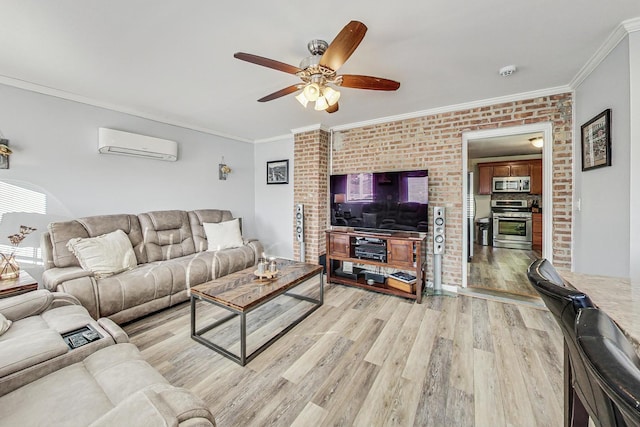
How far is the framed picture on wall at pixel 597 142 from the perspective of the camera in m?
1.91

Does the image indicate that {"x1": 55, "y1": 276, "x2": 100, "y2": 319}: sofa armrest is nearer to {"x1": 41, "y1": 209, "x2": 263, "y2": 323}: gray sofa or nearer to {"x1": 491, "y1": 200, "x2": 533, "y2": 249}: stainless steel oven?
{"x1": 41, "y1": 209, "x2": 263, "y2": 323}: gray sofa

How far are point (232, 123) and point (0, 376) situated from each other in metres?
3.55

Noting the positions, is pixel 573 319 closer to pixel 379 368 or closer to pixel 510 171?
pixel 379 368

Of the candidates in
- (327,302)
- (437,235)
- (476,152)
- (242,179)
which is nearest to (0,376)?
(327,302)

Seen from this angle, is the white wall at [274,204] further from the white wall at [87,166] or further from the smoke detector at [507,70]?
the smoke detector at [507,70]

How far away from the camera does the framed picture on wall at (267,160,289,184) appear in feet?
15.1

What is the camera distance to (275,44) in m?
1.91

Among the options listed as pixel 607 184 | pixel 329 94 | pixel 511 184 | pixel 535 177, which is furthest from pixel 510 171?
pixel 329 94

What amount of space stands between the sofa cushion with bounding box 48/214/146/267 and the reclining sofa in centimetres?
113

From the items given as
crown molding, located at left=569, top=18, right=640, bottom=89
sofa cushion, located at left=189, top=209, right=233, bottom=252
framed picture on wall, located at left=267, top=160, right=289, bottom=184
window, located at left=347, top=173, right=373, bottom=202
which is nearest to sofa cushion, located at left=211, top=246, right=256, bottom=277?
sofa cushion, located at left=189, top=209, right=233, bottom=252

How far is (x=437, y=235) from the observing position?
3.11 m

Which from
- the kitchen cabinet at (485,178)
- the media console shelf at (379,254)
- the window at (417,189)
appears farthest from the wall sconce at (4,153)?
the kitchen cabinet at (485,178)

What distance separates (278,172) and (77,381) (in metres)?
3.96

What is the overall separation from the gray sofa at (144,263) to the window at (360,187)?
160cm
